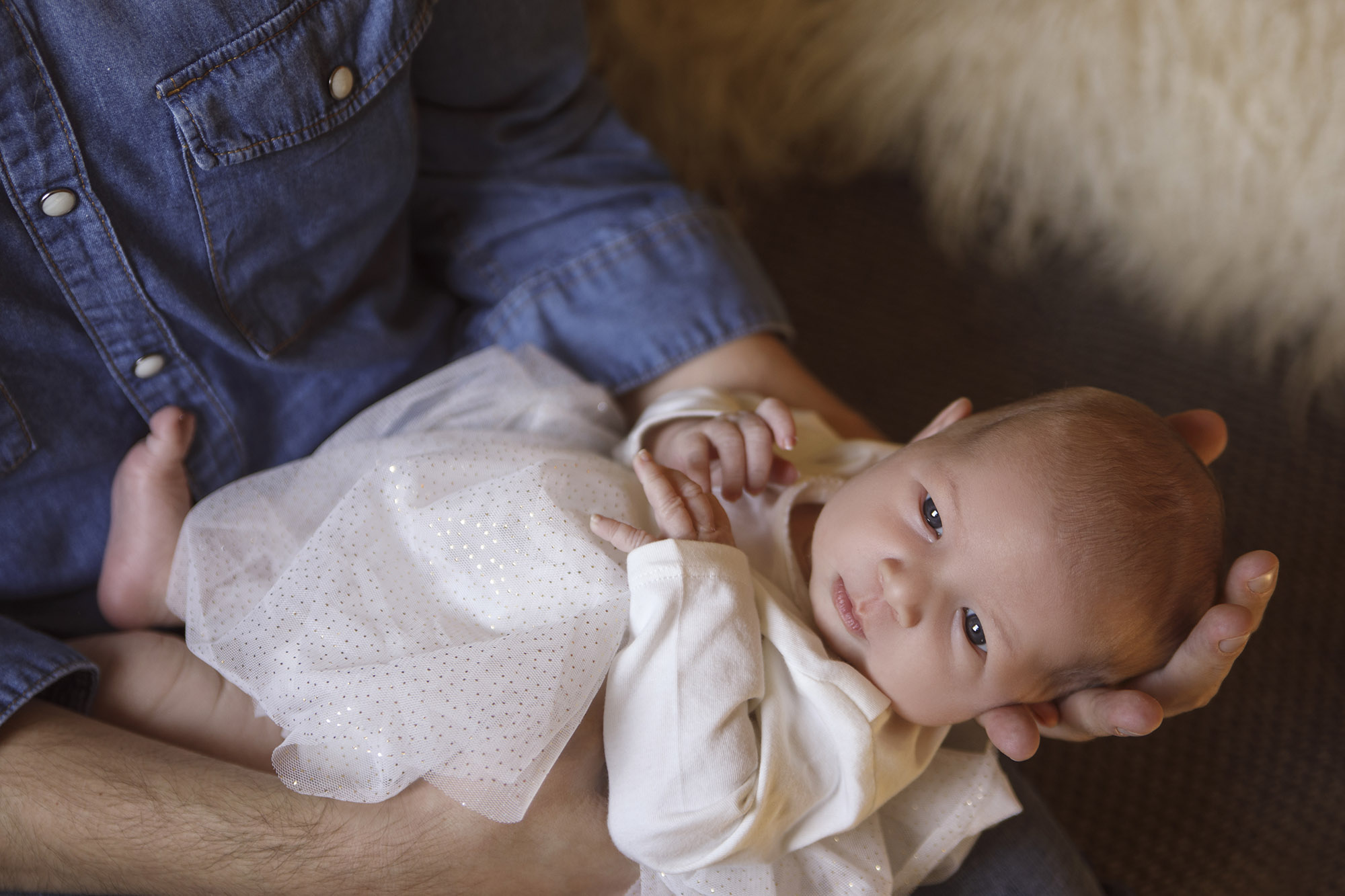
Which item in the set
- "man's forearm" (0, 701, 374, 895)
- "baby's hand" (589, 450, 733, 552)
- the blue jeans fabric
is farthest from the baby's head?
"man's forearm" (0, 701, 374, 895)

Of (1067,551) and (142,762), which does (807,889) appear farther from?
(142,762)

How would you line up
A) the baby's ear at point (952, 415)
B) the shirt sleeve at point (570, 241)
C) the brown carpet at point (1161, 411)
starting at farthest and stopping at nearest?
the brown carpet at point (1161, 411)
the shirt sleeve at point (570, 241)
the baby's ear at point (952, 415)

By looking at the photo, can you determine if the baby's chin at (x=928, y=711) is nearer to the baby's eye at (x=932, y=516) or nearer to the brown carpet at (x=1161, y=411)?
the baby's eye at (x=932, y=516)

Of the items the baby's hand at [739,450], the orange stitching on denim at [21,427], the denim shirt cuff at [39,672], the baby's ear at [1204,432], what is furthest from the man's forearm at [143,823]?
the baby's ear at [1204,432]

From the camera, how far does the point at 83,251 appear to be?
740 millimetres

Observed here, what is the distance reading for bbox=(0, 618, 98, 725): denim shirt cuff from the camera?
0.73 meters

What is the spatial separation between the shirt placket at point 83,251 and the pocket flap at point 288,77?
0.08 metres

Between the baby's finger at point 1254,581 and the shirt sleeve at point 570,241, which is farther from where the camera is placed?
the shirt sleeve at point 570,241

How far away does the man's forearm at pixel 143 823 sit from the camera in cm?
72

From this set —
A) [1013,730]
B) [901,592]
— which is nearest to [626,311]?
[901,592]

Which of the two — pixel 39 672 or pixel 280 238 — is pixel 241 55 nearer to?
pixel 280 238

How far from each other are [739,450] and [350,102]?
1.41ft

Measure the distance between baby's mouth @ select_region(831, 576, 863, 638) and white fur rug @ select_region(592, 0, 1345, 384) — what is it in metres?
0.87

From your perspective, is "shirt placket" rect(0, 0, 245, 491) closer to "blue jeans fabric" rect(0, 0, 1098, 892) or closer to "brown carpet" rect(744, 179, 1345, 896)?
"blue jeans fabric" rect(0, 0, 1098, 892)
